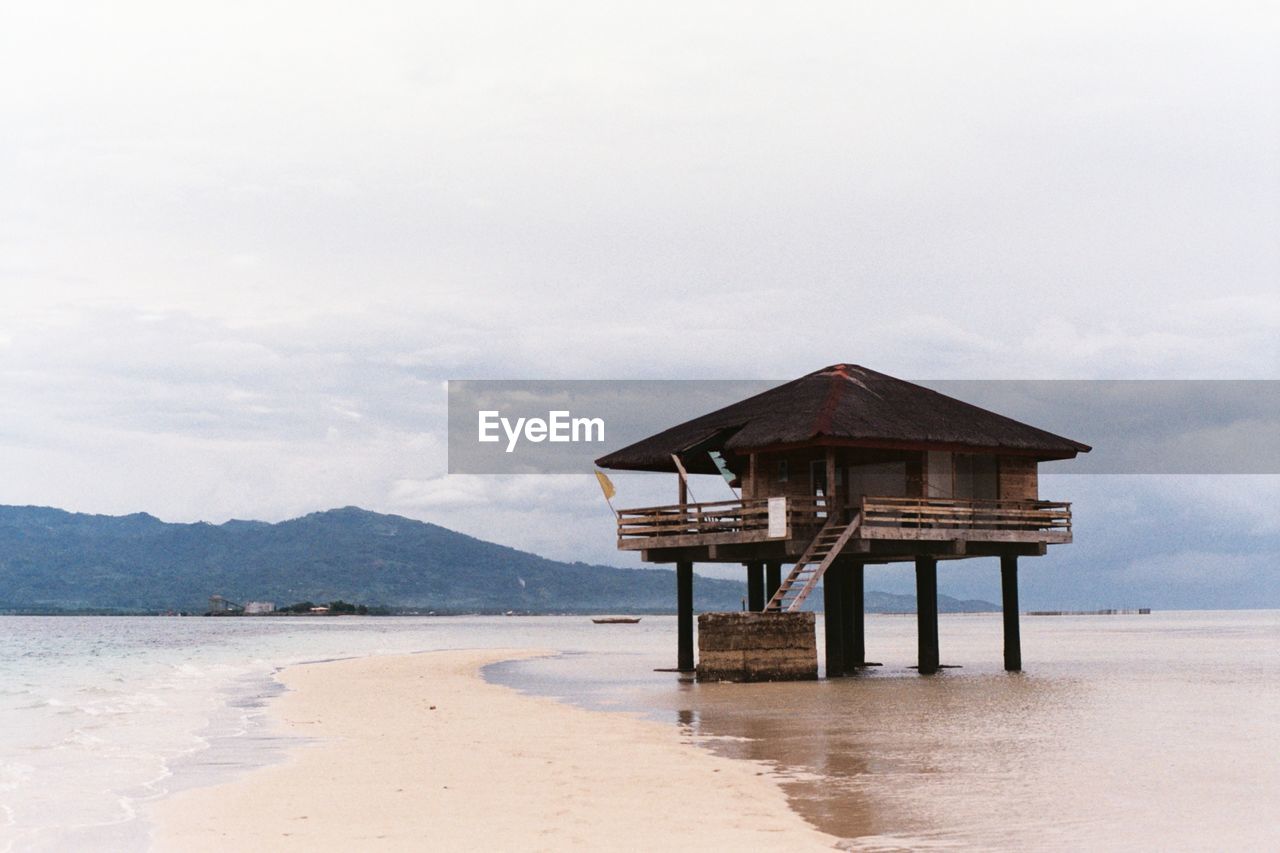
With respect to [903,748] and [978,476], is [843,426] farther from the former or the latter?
[903,748]

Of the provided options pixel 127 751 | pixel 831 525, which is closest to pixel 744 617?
pixel 831 525

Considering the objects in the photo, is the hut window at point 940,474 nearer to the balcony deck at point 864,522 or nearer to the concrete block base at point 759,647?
the balcony deck at point 864,522

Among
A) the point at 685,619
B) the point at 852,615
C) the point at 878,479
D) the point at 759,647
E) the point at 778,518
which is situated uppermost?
the point at 878,479

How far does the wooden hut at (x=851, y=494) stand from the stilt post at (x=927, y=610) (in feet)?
0.10

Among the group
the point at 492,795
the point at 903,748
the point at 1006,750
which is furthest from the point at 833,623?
the point at 492,795

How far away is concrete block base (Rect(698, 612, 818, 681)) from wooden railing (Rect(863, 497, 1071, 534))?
2488mm

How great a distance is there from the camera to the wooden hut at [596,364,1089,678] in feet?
87.1

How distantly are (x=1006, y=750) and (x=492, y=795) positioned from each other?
19.6 ft

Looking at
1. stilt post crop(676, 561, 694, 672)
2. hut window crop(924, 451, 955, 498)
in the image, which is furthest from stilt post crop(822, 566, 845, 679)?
stilt post crop(676, 561, 694, 672)

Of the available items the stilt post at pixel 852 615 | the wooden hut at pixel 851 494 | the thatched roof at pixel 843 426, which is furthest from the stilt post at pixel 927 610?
the thatched roof at pixel 843 426

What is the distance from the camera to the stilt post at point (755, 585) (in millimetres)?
32375

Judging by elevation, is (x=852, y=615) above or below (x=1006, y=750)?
above

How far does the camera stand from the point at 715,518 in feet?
92.6

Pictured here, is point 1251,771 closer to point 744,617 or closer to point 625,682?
point 744,617
